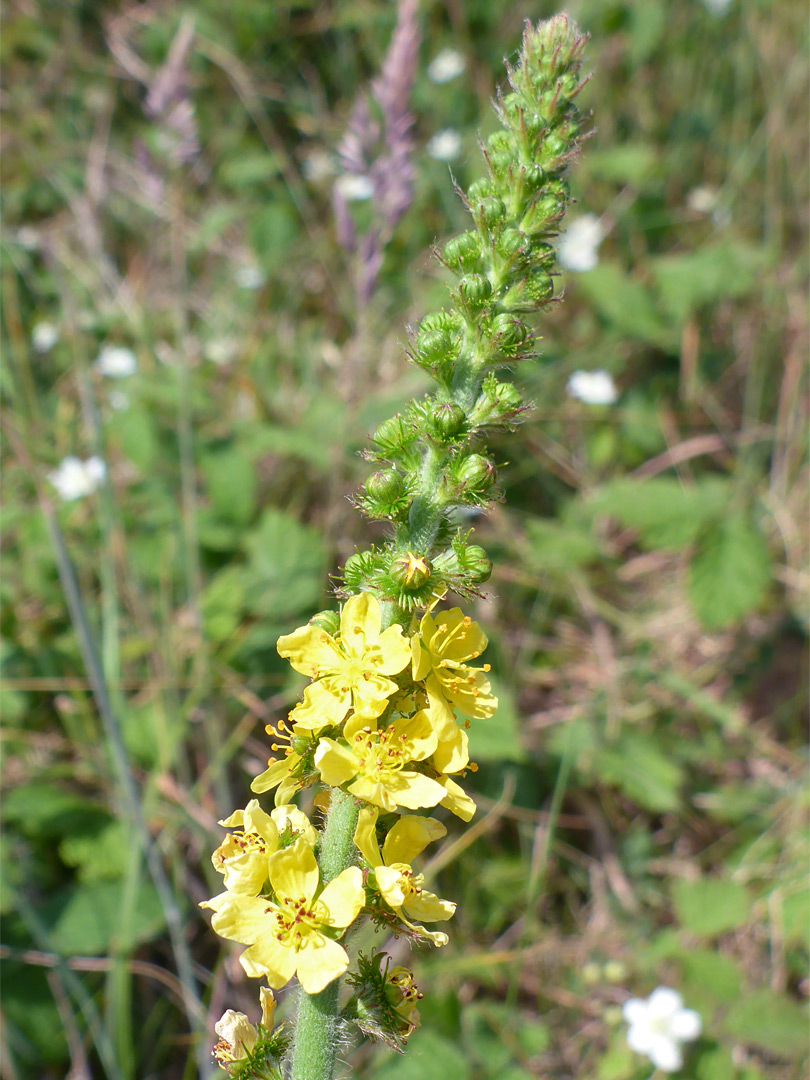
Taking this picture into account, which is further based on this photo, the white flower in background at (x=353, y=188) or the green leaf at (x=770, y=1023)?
the white flower in background at (x=353, y=188)

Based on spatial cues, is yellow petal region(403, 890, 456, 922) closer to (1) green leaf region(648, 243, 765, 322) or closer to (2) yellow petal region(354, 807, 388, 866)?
(2) yellow petal region(354, 807, 388, 866)

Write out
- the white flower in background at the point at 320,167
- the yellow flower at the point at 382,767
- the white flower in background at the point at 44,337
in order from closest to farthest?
the yellow flower at the point at 382,767, the white flower in background at the point at 44,337, the white flower in background at the point at 320,167

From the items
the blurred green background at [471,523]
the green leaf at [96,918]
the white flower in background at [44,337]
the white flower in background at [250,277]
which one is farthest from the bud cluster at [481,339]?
the white flower in background at [250,277]

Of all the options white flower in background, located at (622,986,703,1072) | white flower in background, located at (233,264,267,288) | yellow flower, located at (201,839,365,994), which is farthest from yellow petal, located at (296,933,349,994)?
white flower in background, located at (233,264,267,288)

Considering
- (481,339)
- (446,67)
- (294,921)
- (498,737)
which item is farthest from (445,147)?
(294,921)

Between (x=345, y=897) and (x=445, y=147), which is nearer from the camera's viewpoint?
(x=345, y=897)

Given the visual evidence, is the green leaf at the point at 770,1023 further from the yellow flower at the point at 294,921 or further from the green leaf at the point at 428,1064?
the yellow flower at the point at 294,921

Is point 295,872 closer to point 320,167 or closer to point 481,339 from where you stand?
point 481,339

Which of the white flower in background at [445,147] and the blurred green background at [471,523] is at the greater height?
the white flower in background at [445,147]
